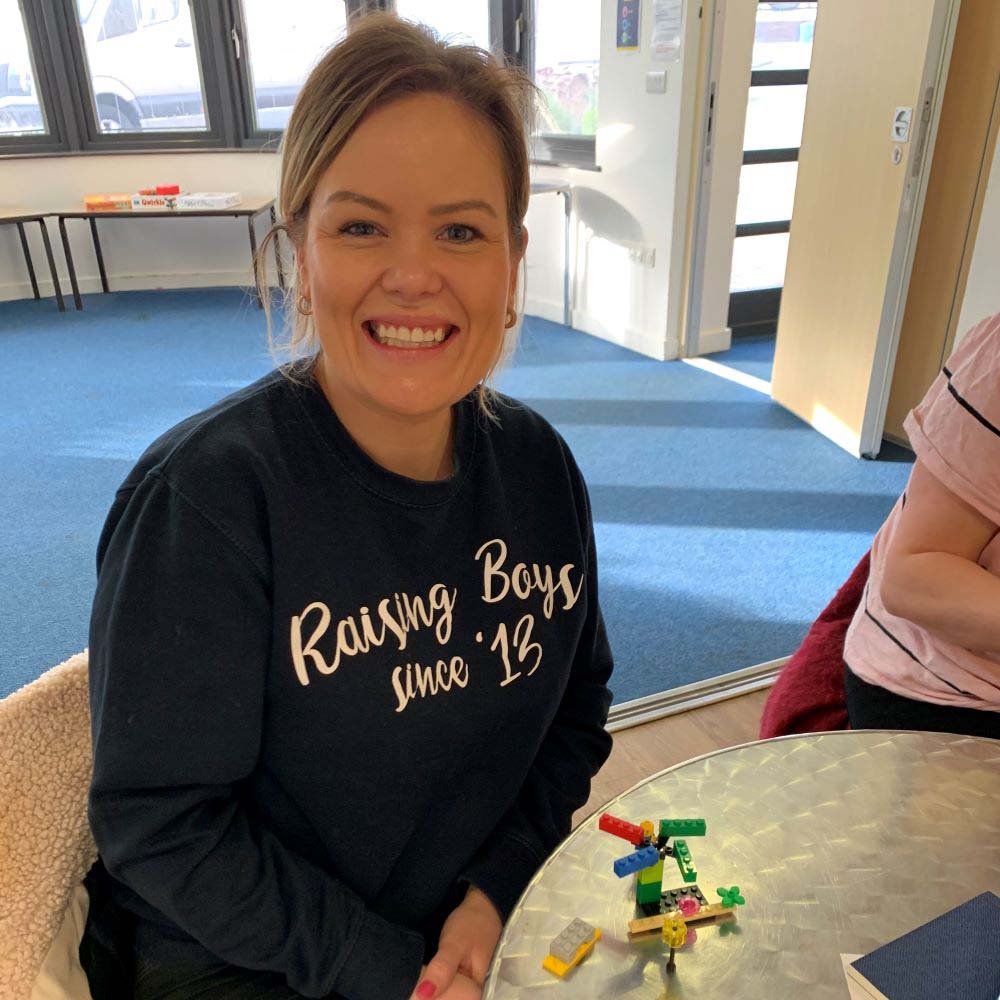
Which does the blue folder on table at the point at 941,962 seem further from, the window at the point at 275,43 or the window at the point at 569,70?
the window at the point at 275,43

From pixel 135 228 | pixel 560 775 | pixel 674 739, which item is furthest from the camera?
pixel 135 228

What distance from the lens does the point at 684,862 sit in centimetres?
78

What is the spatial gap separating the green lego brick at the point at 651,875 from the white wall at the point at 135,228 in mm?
5466

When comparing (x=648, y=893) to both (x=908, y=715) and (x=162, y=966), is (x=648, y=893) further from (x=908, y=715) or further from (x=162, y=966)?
(x=908, y=715)

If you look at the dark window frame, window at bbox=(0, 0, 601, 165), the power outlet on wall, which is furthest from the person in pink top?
the dark window frame

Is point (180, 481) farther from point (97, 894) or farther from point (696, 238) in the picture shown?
point (696, 238)

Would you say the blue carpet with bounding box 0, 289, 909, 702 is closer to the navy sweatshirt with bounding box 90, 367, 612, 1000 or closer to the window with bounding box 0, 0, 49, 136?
the navy sweatshirt with bounding box 90, 367, 612, 1000

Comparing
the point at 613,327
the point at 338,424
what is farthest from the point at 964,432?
the point at 613,327

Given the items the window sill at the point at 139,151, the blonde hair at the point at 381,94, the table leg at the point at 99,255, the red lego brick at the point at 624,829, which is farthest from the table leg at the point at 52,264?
the red lego brick at the point at 624,829

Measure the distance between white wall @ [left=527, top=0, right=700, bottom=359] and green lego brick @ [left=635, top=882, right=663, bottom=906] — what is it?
11.6 feet

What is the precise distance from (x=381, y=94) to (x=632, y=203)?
3.84 m

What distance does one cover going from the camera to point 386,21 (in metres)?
0.87

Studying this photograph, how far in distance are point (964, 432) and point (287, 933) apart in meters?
0.87

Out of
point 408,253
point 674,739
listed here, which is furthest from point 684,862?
point 674,739
